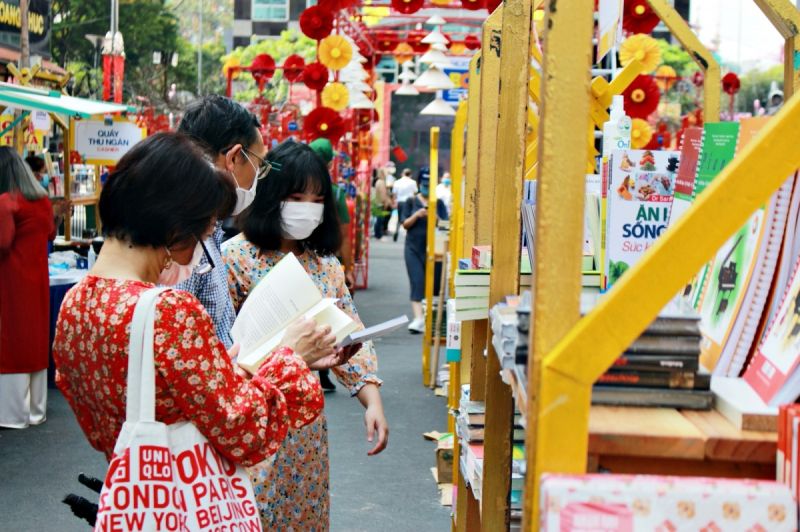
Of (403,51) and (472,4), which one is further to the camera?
(403,51)

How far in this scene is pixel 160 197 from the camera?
8.00 feet

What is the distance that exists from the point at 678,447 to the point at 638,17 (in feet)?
18.0

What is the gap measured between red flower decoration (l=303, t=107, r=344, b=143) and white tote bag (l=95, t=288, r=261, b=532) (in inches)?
339

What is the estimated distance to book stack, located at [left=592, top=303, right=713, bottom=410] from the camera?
5.80 ft

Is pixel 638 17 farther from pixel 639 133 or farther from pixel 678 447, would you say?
pixel 678 447

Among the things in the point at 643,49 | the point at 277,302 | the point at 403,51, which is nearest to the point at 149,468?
the point at 277,302

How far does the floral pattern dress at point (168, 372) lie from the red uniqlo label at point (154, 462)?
7cm

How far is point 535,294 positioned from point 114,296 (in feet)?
3.50

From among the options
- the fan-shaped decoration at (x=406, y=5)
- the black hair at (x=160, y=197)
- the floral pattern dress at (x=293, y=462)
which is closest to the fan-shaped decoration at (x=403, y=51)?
the fan-shaped decoration at (x=406, y=5)

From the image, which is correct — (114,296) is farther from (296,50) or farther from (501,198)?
(296,50)

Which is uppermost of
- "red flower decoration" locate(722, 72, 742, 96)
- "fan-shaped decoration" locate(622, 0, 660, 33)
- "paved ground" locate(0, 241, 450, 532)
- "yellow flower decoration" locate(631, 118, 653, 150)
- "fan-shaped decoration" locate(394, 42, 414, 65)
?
"fan-shaped decoration" locate(394, 42, 414, 65)

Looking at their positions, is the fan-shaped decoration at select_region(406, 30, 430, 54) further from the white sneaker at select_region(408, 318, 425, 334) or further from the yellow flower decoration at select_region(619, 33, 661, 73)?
the yellow flower decoration at select_region(619, 33, 661, 73)

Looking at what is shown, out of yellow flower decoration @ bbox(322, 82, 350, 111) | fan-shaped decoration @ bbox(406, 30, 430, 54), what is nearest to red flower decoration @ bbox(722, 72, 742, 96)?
fan-shaped decoration @ bbox(406, 30, 430, 54)

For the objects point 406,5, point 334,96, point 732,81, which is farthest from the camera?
point 732,81
